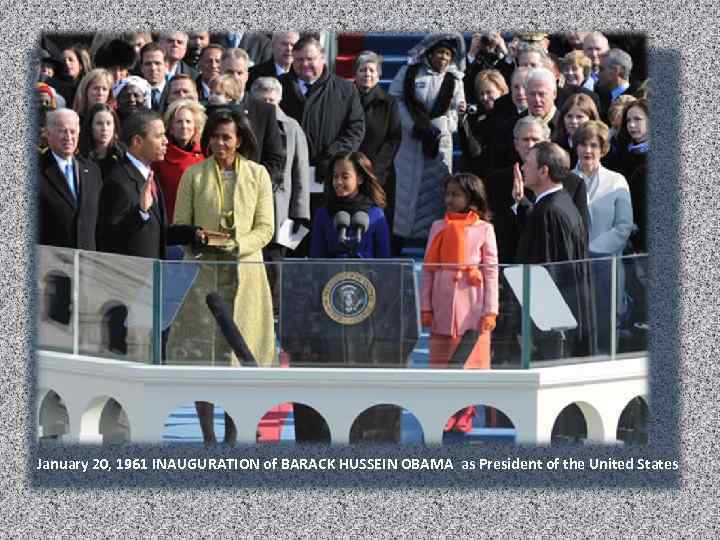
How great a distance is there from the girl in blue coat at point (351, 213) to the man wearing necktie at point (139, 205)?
1.89 ft

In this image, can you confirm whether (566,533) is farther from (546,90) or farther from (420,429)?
(546,90)

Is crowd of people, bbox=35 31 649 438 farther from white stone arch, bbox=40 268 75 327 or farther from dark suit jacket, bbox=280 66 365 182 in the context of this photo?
white stone arch, bbox=40 268 75 327

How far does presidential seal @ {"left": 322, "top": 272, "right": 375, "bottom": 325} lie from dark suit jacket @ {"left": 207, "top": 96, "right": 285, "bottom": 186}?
3.36 feet

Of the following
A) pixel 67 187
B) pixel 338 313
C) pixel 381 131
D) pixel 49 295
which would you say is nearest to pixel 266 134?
pixel 381 131

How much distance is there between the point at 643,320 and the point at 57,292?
106 inches

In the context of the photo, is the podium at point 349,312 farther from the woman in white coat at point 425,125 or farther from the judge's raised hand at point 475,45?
the judge's raised hand at point 475,45

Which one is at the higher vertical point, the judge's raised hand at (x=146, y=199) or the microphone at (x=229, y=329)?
the judge's raised hand at (x=146, y=199)

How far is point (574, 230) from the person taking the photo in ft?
62.4

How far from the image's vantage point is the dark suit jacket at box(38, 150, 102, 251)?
62.6 feet

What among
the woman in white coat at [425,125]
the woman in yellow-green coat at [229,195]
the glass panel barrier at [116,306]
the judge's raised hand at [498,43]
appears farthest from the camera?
the woman in white coat at [425,125]

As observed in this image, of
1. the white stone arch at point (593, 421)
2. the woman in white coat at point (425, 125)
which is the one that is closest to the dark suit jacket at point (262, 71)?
the woman in white coat at point (425, 125)

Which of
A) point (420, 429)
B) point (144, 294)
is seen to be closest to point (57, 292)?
point (144, 294)

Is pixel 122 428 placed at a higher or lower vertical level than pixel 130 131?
lower

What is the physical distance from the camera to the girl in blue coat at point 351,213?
19.0 meters
